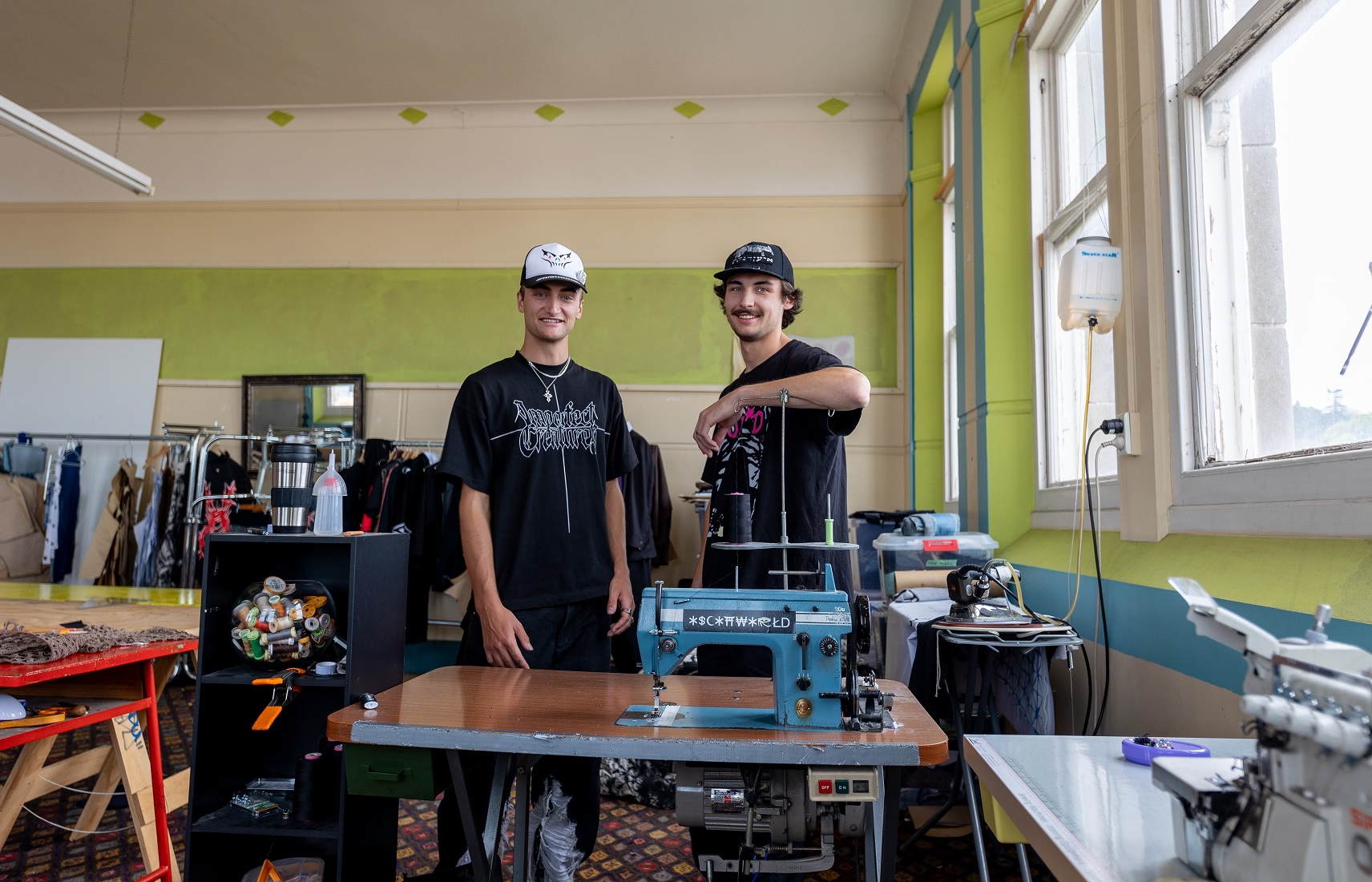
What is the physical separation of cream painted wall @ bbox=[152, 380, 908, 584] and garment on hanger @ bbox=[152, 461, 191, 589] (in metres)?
0.48

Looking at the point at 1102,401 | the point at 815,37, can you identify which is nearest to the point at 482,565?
the point at 1102,401

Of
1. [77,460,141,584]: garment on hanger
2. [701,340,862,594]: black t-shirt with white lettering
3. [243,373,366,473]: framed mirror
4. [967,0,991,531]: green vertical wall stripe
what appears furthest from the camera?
[243,373,366,473]: framed mirror

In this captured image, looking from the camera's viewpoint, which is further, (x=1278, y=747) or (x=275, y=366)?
(x=275, y=366)

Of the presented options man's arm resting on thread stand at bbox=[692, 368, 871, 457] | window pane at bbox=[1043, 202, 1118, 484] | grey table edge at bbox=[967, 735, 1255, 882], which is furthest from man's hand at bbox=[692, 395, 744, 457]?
window pane at bbox=[1043, 202, 1118, 484]

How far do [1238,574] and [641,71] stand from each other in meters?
4.67

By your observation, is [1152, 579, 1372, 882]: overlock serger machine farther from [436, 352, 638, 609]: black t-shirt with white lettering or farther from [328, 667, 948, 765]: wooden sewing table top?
[436, 352, 638, 609]: black t-shirt with white lettering

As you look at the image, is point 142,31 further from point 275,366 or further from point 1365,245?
point 1365,245

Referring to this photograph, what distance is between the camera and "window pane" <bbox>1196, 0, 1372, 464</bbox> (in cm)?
151

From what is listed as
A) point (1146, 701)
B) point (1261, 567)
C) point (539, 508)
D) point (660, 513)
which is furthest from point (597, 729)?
point (660, 513)

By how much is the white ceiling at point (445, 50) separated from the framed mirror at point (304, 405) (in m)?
1.96

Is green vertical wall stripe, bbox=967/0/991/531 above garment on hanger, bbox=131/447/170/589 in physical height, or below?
above

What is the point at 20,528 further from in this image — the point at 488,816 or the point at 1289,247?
the point at 1289,247

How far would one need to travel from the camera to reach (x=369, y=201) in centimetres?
566

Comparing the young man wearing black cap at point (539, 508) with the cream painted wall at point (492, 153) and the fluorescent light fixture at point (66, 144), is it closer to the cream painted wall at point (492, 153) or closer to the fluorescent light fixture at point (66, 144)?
the fluorescent light fixture at point (66, 144)
